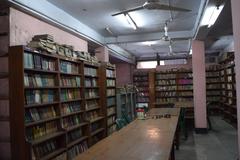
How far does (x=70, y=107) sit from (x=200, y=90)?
4.04 m

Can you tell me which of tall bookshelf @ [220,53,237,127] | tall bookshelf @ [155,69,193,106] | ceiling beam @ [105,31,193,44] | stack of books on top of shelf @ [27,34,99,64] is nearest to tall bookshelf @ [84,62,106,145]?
stack of books on top of shelf @ [27,34,99,64]

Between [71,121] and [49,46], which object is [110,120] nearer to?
[71,121]

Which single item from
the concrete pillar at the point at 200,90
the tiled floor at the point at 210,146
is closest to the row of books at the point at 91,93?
the tiled floor at the point at 210,146

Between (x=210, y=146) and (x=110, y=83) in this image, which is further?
(x=110, y=83)

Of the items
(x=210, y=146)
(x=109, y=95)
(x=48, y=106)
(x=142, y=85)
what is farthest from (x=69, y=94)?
(x=142, y=85)

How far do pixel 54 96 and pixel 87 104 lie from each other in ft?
4.87

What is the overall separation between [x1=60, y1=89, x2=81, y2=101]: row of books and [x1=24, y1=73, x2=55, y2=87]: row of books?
400 millimetres

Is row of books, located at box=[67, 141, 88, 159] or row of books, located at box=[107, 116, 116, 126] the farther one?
row of books, located at box=[107, 116, 116, 126]

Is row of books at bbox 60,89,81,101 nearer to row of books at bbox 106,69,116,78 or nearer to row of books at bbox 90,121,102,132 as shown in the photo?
row of books at bbox 90,121,102,132

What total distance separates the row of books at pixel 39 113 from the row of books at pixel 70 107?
0.33 metres

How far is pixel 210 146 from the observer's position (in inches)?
214

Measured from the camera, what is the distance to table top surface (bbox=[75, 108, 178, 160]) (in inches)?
83.6

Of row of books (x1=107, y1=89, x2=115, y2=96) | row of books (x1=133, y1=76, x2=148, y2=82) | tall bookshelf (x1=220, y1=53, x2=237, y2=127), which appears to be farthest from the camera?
row of books (x1=133, y1=76, x2=148, y2=82)

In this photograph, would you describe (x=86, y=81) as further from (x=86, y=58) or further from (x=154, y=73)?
(x=154, y=73)
